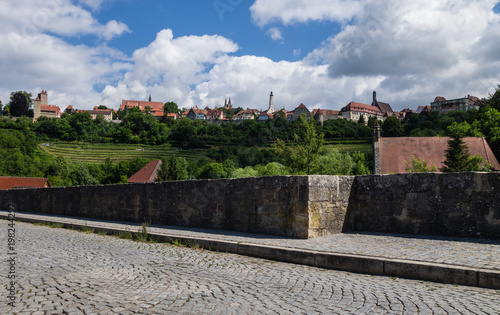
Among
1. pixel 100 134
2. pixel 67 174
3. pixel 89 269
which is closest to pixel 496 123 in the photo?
pixel 89 269

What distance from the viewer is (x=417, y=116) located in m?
118

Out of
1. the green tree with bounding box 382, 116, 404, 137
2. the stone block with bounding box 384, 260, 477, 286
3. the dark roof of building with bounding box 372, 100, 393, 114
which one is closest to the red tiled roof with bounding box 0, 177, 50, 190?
the stone block with bounding box 384, 260, 477, 286

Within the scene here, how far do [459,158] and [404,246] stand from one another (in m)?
30.7

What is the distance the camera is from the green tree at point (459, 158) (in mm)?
31716

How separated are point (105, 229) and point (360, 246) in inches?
273

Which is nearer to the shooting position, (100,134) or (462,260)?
(462,260)

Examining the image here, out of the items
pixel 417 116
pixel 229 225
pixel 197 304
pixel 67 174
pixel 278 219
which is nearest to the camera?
pixel 197 304

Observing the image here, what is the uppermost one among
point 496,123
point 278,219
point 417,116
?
point 417,116

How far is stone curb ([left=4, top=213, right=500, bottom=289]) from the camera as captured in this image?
4.20 m

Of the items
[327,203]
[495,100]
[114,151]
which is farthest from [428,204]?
[114,151]

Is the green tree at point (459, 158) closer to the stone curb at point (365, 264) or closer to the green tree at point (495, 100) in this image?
the stone curb at point (365, 264)

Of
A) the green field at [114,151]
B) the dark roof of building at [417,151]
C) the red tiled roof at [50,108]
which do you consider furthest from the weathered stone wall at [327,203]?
the red tiled roof at [50,108]

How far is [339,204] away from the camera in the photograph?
7348 millimetres

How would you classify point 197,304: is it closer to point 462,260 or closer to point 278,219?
point 462,260
